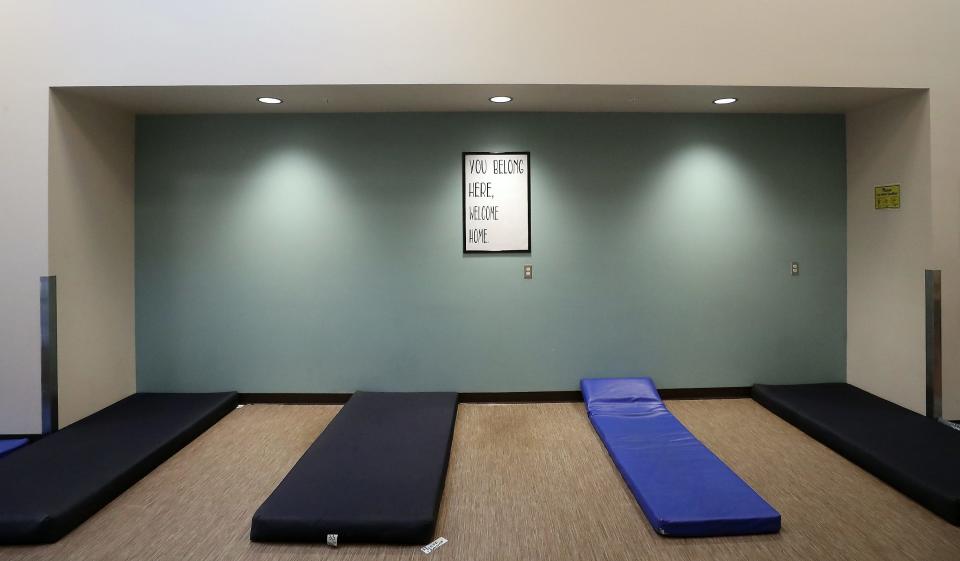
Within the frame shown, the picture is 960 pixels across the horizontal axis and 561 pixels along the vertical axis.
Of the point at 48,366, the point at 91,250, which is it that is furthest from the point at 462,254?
the point at 48,366

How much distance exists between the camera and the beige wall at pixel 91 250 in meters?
3.60

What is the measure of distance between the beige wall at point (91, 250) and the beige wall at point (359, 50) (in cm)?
12

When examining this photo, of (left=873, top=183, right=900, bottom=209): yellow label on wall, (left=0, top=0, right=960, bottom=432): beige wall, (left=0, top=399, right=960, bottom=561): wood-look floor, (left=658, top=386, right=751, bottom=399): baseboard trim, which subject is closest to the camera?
(left=0, top=399, right=960, bottom=561): wood-look floor

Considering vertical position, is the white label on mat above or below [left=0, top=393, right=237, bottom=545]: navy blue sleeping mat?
below

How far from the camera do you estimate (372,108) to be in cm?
421

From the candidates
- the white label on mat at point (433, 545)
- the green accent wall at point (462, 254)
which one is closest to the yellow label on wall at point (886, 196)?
the green accent wall at point (462, 254)

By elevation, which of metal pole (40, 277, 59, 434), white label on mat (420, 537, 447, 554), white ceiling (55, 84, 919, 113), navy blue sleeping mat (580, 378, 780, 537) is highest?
white ceiling (55, 84, 919, 113)

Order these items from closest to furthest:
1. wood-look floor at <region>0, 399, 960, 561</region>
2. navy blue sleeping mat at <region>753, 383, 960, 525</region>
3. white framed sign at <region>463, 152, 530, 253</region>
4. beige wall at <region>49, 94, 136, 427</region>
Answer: wood-look floor at <region>0, 399, 960, 561</region>
navy blue sleeping mat at <region>753, 383, 960, 525</region>
beige wall at <region>49, 94, 136, 427</region>
white framed sign at <region>463, 152, 530, 253</region>

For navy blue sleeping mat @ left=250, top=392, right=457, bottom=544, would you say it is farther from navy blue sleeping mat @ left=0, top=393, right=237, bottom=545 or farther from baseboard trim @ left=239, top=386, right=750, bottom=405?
navy blue sleeping mat @ left=0, top=393, right=237, bottom=545

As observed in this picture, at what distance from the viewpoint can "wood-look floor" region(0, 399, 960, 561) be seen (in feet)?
7.86

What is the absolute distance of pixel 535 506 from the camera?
2.79m

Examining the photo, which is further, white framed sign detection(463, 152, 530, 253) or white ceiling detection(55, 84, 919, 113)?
white framed sign detection(463, 152, 530, 253)

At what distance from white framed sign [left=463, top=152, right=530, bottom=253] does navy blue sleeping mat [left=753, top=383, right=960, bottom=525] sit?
2335 mm

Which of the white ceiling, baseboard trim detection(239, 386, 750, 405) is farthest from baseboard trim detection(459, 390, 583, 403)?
the white ceiling
